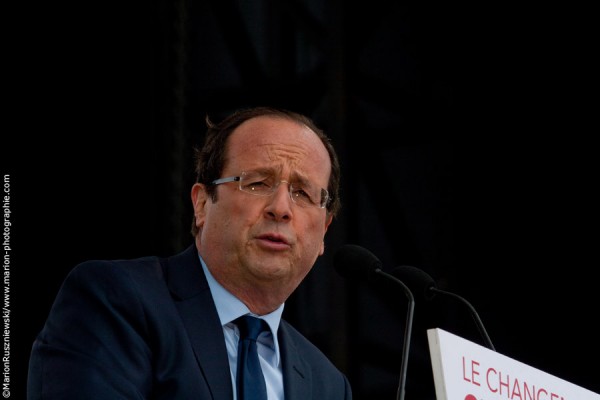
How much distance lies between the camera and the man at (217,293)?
1.80 metres

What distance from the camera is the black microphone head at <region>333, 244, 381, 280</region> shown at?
2.03 meters

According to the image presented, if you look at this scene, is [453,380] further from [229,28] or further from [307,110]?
[229,28]

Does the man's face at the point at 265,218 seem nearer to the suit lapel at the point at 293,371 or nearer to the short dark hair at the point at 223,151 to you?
the short dark hair at the point at 223,151

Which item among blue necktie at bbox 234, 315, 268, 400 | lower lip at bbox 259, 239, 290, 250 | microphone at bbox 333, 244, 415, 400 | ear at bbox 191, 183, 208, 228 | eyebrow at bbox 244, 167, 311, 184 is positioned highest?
eyebrow at bbox 244, 167, 311, 184

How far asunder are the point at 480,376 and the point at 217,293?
2.47ft

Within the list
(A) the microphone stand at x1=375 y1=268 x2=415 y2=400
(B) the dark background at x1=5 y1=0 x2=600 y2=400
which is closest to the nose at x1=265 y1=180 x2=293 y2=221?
(A) the microphone stand at x1=375 y1=268 x2=415 y2=400

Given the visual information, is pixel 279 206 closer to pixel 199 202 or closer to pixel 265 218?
pixel 265 218

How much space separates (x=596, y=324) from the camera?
14.4ft

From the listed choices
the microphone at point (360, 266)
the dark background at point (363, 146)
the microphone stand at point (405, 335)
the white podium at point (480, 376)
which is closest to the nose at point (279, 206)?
the microphone at point (360, 266)

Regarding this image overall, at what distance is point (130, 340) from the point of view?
1833mm

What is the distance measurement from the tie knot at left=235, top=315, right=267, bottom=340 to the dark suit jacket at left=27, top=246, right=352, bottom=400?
0.29 ft

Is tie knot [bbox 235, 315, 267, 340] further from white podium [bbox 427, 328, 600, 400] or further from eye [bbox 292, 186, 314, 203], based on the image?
white podium [bbox 427, 328, 600, 400]

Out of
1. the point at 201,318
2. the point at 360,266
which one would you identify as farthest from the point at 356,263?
the point at 201,318

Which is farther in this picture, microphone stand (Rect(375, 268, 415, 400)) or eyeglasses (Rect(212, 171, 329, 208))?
eyeglasses (Rect(212, 171, 329, 208))
